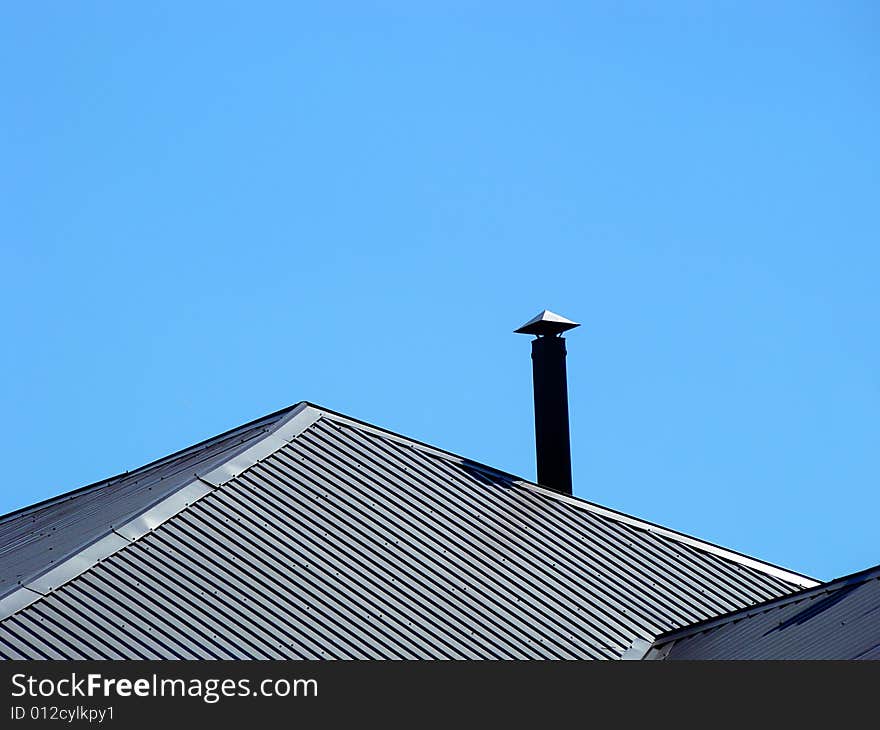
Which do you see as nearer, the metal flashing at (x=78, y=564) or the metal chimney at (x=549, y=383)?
the metal flashing at (x=78, y=564)

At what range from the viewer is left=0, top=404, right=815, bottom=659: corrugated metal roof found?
15383 mm

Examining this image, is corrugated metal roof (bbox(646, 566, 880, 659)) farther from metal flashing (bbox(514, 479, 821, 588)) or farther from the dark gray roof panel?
the dark gray roof panel

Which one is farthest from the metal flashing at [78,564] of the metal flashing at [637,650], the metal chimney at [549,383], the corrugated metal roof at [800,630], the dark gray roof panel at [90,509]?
the metal chimney at [549,383]

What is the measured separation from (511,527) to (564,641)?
2.34 meters

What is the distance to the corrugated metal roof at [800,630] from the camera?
14.5m

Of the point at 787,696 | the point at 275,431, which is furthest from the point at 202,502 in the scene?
the point at 787,696

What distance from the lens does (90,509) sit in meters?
19.9

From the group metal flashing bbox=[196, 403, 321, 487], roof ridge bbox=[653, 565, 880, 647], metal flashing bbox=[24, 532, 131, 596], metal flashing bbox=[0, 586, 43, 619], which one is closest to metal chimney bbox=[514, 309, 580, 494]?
metal flashing bbox=[196, 403, 321, 487]

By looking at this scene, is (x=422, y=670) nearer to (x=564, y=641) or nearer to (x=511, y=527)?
(x=564, y=641)

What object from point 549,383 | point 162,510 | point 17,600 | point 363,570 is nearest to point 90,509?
point 162,510

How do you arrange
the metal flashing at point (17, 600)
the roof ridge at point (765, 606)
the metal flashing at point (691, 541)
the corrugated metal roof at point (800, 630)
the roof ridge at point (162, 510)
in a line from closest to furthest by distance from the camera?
the corrugated metal roof at point (800, 630)
the metal flashing at point (17, 600)
the roof ridge at point (162, 510)
the roof ridge at point (765, 606)
the metal flashing at point (691, 541)

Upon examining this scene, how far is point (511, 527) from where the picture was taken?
749 inches

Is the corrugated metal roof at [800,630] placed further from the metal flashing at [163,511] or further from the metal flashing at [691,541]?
the metal flashing at [163,511]

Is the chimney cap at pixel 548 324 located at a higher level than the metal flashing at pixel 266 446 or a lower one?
higher
